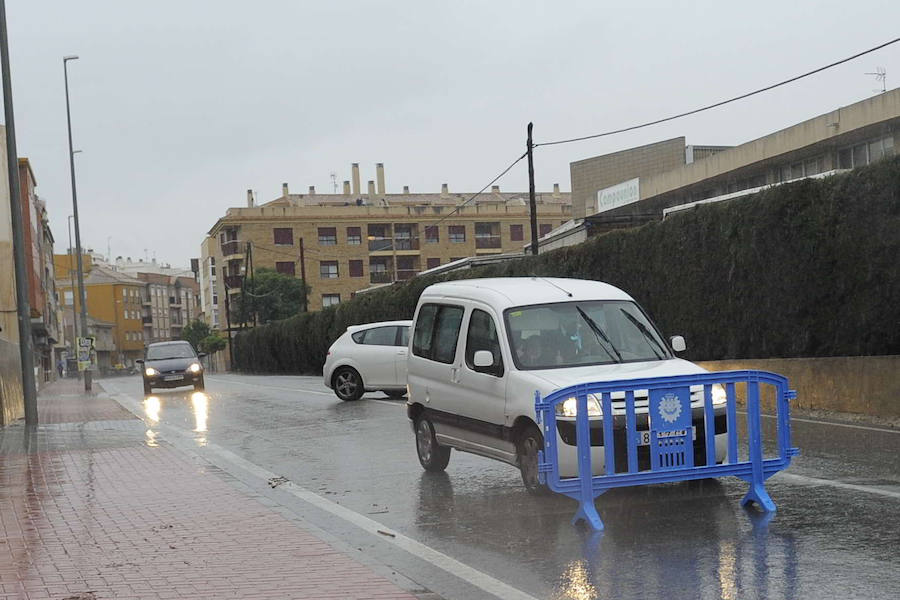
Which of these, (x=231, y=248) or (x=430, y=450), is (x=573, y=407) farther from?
(x=231, y=248)

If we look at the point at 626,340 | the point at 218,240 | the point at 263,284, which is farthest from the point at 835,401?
the point at 218,240

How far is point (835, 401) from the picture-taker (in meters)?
15.1

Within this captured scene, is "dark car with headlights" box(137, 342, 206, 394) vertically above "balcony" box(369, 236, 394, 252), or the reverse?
"balcony" box(369, 236, 394, 252)

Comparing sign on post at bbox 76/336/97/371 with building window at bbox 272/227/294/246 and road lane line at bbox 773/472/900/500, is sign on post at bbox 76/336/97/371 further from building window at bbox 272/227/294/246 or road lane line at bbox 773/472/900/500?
building window at bbox 272/227/294/246

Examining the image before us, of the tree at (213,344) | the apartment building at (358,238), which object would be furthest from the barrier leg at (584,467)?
the tree at (213,344)

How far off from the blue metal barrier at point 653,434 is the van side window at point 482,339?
4.47 ft

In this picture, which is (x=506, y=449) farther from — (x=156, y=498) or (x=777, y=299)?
(x=777, y=299)

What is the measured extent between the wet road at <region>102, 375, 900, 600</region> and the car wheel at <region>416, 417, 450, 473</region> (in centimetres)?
16

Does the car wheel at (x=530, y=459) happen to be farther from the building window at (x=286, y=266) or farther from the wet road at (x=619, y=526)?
the building window at (x=286, y=266)

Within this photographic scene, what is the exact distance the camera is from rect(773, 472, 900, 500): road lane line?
8530 mm

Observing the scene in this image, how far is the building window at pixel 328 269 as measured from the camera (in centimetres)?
10862

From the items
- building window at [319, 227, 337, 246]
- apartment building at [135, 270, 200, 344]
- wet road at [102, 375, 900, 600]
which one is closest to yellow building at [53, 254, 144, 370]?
apartment building at [135, 270, 200, 344]

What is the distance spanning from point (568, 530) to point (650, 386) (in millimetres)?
1181

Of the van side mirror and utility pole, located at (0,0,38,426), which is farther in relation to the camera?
utility pole, located at (0,0,38,426)
